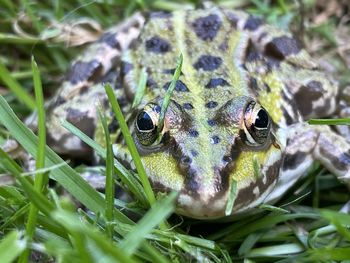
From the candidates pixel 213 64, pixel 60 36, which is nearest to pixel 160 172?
pixel 213 64

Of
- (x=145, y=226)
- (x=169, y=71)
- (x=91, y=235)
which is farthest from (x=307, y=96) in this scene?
(x=91, y=235)

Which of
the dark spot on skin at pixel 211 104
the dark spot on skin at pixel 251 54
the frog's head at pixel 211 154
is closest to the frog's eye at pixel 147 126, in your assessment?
the frog's head at pixel 211 154

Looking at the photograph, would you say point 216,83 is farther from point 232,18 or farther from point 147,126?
point 232,18

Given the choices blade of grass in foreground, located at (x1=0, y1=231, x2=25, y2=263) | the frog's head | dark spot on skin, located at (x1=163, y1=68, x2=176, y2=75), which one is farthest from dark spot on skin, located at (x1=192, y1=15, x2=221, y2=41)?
blade of grass in foreground, located at (x1=0, y1=231, x2=25, y2=263)

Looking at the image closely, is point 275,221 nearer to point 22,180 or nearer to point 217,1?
point 22,180

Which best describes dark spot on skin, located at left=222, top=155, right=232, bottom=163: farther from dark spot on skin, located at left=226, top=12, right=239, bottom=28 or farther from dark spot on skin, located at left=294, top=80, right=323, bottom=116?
dark spot on skin, located at left=226, top=12, right=239, bottom=28

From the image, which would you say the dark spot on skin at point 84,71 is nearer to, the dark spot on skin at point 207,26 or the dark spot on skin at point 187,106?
the dark spot on skin at point 207,26
